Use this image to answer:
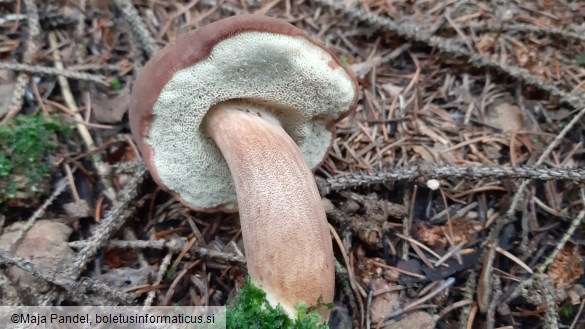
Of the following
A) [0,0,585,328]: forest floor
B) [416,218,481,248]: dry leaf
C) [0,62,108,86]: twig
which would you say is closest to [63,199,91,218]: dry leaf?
[0,0,585,328]: forest floor

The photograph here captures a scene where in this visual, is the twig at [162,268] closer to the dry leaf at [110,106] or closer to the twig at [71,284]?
the twig at [71,284]

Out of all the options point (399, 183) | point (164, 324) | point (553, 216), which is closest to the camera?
point (164, 324)

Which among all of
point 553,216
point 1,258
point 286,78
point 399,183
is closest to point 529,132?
point 553,216

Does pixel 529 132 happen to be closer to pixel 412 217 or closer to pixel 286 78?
pixel 412 217

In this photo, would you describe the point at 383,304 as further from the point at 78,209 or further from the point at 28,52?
the point at 28,52

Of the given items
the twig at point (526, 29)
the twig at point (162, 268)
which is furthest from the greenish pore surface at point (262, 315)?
the twig at point (526, 29)

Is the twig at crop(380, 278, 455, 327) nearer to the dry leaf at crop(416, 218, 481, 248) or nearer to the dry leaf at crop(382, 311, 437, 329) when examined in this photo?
the dry leaf at crop(382, 311, 437, 329)
